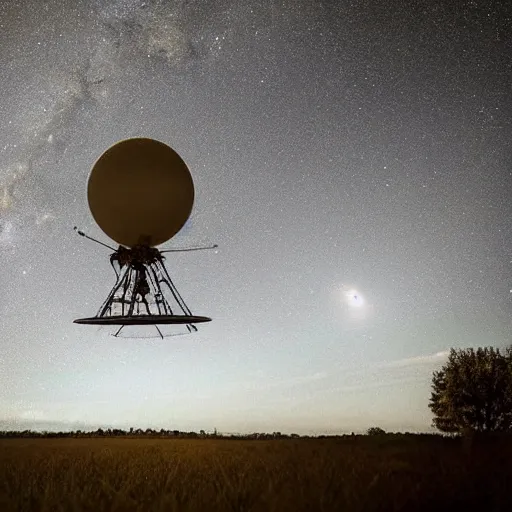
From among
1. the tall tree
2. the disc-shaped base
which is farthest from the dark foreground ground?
the tall tree

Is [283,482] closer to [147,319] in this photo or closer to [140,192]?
[147,319]

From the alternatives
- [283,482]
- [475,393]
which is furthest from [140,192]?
[475,393]

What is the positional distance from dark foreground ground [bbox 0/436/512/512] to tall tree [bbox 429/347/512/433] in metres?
46.5

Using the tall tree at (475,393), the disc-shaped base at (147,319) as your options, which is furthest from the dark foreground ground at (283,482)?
the tall tree at (475,393)

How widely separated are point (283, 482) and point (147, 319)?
1462 cm

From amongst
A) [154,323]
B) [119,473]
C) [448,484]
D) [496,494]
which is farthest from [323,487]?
[154,323]

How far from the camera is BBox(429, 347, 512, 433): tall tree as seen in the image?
51.4 meters

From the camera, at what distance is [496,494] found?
18.1 ft

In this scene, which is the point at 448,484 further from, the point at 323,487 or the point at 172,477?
the point at 172,477

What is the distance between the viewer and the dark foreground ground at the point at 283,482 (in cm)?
447

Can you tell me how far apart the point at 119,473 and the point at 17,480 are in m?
1.09

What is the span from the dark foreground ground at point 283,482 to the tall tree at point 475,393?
153 feet

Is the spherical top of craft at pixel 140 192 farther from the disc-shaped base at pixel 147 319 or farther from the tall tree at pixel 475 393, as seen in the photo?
the tall tree at pixel 475 393

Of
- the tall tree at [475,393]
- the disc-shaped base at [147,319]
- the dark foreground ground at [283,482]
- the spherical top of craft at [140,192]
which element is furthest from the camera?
the tall tree at [475,393]
